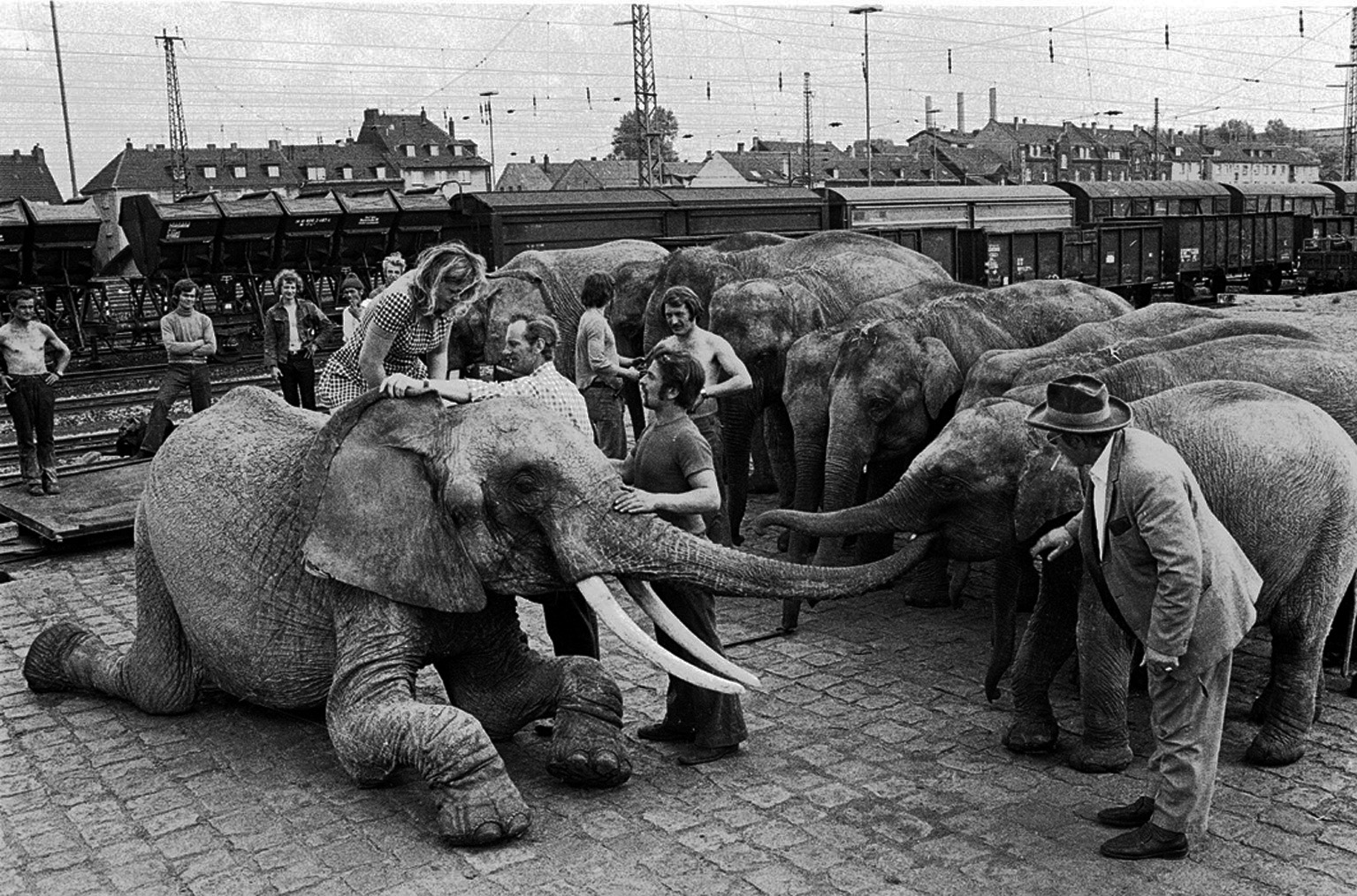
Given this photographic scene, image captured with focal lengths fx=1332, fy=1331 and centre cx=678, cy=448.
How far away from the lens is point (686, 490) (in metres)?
6.63

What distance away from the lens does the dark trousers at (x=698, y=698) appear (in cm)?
637

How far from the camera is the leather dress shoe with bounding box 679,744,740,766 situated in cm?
649

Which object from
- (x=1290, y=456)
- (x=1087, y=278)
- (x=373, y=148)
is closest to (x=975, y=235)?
(x=1087, y=278)

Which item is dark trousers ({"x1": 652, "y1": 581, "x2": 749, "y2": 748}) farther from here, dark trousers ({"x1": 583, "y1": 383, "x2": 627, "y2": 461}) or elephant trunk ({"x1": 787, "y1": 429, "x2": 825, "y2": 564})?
dark trousers ({"x1": 583, "y1": 383, "x2": 627, "y2": 461})

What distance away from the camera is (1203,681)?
5.26m

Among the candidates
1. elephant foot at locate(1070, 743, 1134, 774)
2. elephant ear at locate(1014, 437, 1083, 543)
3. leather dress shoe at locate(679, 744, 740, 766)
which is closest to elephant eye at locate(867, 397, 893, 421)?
elephant ear at locate(1014, 437, 1083, 543)

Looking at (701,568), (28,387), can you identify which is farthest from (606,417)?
(701,568)

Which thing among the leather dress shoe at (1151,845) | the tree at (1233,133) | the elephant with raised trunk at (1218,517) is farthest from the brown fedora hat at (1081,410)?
the tree at (1233,133)

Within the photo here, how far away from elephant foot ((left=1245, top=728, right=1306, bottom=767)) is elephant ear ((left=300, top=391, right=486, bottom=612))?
3.70 m

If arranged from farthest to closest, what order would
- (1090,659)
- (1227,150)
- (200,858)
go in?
(1227,150), (1090,659), (200,858)

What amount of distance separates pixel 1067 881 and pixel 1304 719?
78.4 inches

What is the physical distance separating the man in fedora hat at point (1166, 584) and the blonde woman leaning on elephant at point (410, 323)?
3380 mm

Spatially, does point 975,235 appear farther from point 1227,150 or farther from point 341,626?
point 1227,150

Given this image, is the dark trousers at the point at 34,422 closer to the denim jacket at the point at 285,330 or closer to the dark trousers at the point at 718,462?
the denim jacket at the point at 285,330
